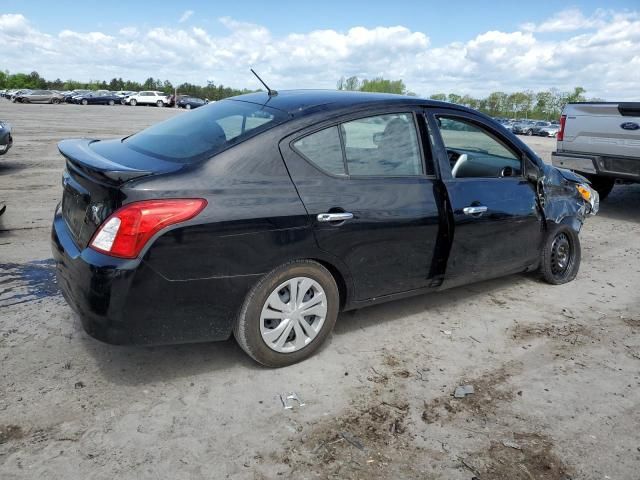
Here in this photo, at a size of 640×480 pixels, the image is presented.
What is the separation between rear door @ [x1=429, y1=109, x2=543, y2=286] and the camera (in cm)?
388

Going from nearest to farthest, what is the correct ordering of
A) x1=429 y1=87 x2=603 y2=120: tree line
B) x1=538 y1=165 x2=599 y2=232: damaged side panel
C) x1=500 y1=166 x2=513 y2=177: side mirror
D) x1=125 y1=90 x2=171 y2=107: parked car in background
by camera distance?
x1=500 y1=166 x2=513 y2=177: side mirror, x1=538 y1=165 x2=599 y2=232: damaged side panel, x1=125 y1=90 x2=171 y2=107: parked car in background, x1=429 y1=87 x2=603 y2=120: tree line

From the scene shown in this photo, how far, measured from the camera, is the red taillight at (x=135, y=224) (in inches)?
105

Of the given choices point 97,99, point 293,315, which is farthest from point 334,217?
point 97,99

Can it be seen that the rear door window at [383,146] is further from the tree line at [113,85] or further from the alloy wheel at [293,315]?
the tree line at [113,85]

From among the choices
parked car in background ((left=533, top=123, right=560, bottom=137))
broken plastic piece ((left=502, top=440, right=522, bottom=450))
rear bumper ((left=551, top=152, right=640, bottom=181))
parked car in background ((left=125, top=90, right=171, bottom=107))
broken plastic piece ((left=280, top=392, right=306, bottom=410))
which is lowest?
broken plastic piece ((left=280, top=392, right=306, bottom=410))

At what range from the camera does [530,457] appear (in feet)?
8.46

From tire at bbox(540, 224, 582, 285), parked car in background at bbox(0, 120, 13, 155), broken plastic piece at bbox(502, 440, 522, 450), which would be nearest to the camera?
broken plastic piece at bbox(502, 440, 522, 450)

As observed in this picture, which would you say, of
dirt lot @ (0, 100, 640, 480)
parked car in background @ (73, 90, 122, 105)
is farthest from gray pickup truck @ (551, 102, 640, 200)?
parked car in background @ (73, 90, 122, 105)

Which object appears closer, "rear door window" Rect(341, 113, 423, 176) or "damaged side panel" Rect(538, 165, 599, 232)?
"rear door window" Rect(341, 113, 423, 176)

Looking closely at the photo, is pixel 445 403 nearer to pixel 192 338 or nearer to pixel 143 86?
pixel 192 338

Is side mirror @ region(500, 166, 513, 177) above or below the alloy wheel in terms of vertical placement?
above

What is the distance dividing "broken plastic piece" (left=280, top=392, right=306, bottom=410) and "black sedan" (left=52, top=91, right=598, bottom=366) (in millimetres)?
277

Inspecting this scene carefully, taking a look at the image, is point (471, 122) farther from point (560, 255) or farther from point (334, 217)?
point (560, 255)

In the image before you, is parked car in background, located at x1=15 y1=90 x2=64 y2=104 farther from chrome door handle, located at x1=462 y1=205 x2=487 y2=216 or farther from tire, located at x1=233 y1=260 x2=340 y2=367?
tire, located at x1=233 y1=260 x2=340 y2=367
